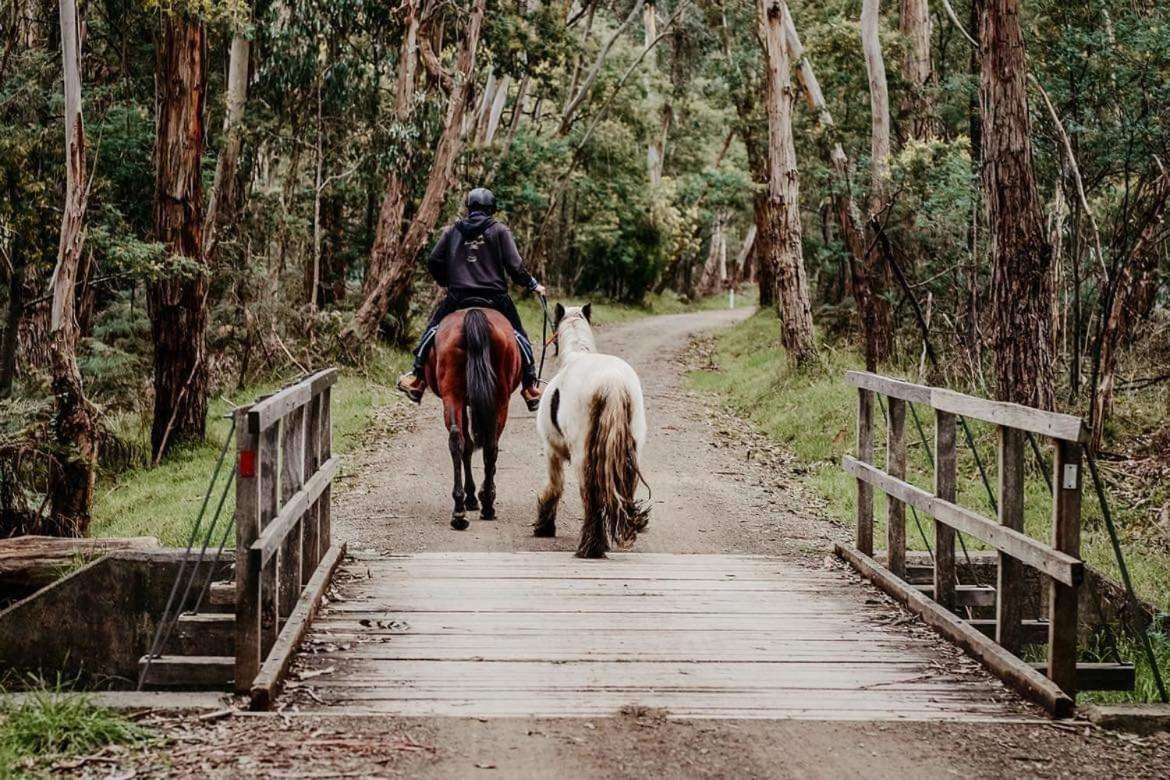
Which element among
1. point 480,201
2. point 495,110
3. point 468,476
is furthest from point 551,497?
point 495,110

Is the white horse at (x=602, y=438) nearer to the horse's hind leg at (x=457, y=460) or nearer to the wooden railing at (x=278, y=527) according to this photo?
the horse's hind leg at (x=457, y=460)

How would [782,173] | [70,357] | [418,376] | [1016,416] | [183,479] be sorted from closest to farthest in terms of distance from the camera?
1. [1016,416]
2. [418,376]
3. [70,357]
4. [183,479]
5. [782,173]

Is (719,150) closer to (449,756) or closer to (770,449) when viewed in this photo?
(770,449)

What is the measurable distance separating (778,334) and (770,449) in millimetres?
13105

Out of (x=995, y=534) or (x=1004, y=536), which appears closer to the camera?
(x=1004, y=536)

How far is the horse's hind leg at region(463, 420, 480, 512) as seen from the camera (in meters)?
9.97

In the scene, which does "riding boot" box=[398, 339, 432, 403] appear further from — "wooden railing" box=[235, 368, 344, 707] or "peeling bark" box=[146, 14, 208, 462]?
"peeling bark" box=[146, 14, 208, 462]

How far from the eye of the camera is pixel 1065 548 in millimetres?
5352

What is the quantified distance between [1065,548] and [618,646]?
2.32 m

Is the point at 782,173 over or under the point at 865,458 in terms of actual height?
over

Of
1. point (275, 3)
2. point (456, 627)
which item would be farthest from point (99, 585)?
point (275, 3)

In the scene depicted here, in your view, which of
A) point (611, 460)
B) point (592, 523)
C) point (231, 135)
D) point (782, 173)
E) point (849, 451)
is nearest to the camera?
point (611, 460)

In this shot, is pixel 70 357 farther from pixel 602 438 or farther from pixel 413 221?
pixel 413 221

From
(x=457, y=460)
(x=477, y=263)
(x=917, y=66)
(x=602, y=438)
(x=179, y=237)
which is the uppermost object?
(x=917, y=66)
